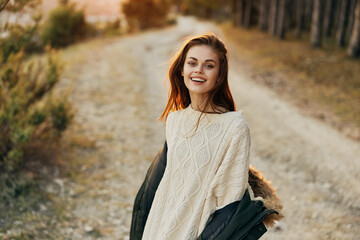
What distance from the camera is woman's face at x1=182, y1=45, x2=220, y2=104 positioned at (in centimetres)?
197

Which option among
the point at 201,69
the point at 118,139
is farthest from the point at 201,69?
the point at 118,139

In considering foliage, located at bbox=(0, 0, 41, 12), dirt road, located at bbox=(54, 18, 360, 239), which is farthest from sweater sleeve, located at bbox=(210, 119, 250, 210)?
foliage, located at bbox=(0, 0, 41, 12)

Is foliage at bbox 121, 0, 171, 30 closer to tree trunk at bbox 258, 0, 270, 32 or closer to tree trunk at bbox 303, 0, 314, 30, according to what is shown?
tree trunk at bbox 258, 0, 270, 32

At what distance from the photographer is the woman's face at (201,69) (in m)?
1.97

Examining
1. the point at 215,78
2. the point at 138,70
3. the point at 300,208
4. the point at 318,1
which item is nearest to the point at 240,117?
the point at 215,78

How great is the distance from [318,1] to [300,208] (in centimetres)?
1322

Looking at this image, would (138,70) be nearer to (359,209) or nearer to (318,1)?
(318,1)

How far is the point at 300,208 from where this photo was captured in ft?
15.2

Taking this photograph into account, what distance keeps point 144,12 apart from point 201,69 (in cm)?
3243

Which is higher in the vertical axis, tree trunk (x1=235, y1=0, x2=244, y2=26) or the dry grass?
tree trunk (x1=235, y1=0, x2=244, y2=26)

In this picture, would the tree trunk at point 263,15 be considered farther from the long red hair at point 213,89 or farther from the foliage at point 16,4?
the long red hair at point 213,89

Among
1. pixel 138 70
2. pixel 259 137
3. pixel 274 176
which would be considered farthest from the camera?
pixel 138 70

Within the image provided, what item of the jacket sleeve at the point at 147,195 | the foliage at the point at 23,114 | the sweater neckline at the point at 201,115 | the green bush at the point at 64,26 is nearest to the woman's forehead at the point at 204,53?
the sweater neckline at the point at 201,115

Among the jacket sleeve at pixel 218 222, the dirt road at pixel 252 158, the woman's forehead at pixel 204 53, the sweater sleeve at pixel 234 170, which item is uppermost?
the woman's forehead at pixel 204 53
